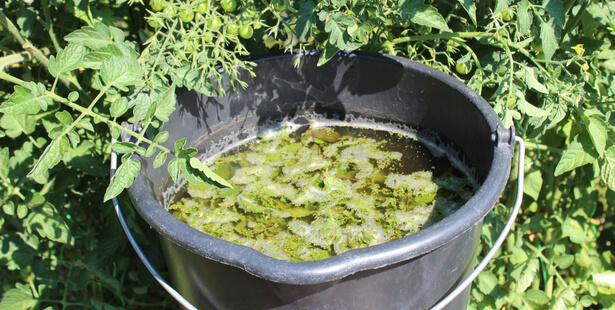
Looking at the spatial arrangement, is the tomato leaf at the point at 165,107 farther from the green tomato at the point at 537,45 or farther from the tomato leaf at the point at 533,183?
the tomato leaf at the point at 533,183

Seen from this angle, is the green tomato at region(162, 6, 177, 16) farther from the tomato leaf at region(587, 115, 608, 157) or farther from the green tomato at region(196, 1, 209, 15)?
the tomato leaf at region(587, 115, 608, 157)

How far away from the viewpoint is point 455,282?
1.30 meters

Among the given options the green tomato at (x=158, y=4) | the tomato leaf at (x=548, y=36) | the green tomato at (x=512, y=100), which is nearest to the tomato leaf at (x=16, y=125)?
the green tomato at (x=158, y=4)

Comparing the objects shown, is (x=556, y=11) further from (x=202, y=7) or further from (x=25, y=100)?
(x=25, y=100)

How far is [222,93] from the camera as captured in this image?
164cm

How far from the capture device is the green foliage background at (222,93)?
56.3 inches

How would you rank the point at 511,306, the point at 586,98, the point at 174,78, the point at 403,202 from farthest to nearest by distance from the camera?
the point at 511,306
the point at 586,98
the point at 403,202
the point at 174,78

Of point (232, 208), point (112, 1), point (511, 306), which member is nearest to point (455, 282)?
point (232, 208)

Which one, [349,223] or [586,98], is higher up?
[586,98]

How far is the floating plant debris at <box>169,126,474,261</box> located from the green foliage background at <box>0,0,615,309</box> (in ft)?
0.70

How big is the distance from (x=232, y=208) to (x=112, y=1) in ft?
2.83

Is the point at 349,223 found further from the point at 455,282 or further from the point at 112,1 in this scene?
the point at 112,1

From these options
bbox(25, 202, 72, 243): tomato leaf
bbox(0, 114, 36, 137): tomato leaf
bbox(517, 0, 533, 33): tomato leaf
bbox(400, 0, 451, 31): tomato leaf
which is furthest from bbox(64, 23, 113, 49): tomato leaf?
bbox(517, 0, 533, 33): tomato leaf

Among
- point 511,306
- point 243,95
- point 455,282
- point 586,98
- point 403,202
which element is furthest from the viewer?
point 511,306
